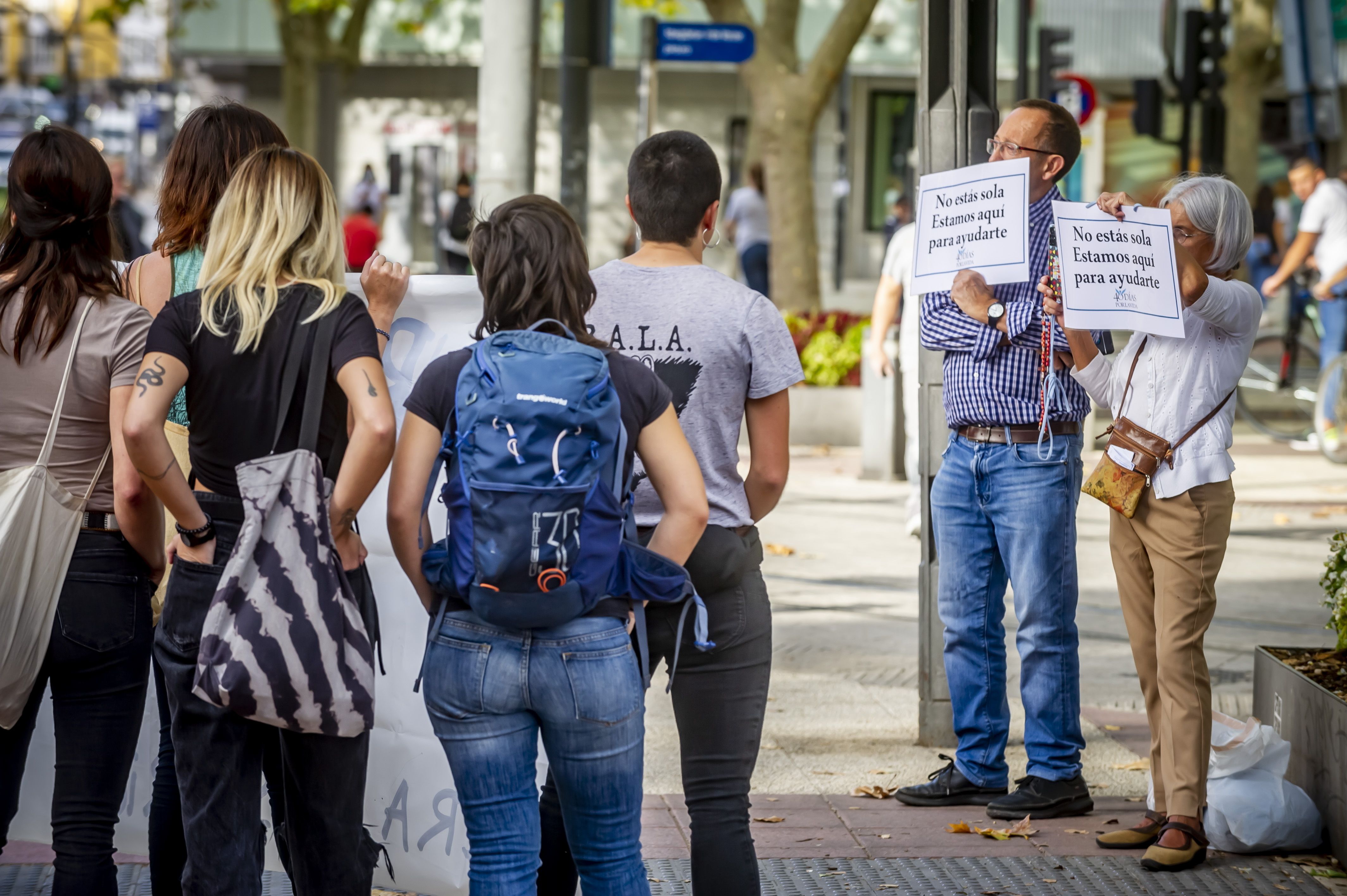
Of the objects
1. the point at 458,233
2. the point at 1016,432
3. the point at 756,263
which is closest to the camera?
the point at 1016,432

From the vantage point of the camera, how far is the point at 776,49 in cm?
1622

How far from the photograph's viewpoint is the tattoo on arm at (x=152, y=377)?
123 inches

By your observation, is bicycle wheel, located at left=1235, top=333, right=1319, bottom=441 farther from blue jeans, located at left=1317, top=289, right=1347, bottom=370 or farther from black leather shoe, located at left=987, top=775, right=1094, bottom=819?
black leather shoe, located at left=987, top=775, right=1094, bottom=819

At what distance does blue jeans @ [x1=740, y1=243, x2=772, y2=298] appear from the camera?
64.7ft

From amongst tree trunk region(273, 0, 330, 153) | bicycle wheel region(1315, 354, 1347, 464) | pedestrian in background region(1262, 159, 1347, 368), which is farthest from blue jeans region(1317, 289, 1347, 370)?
tree trunk region(273, 0, 330, 153)

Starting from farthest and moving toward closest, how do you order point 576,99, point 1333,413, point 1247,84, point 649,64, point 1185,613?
1. point 1247,84
2. point 649,64
3. point 1333,413
4. point 576,99
5. point 1185,613

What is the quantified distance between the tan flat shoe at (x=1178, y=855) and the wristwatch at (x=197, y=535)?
2.75m

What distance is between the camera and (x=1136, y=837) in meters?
4.68

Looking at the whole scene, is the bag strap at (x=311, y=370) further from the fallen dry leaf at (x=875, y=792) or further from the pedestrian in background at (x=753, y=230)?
the pedestrian in background at (x=753, y=230)

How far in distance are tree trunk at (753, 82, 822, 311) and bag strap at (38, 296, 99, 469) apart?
501 inches

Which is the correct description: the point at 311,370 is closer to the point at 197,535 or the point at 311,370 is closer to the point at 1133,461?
the point at 197,535

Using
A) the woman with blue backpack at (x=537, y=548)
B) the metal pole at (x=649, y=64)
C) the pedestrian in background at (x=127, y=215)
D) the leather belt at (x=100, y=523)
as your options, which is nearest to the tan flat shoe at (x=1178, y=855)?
the woman with blue backpack at (x=537, y=548)

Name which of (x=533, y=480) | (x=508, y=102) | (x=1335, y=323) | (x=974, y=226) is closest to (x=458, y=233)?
(x=1335, y=323)

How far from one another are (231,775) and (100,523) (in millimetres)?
653
